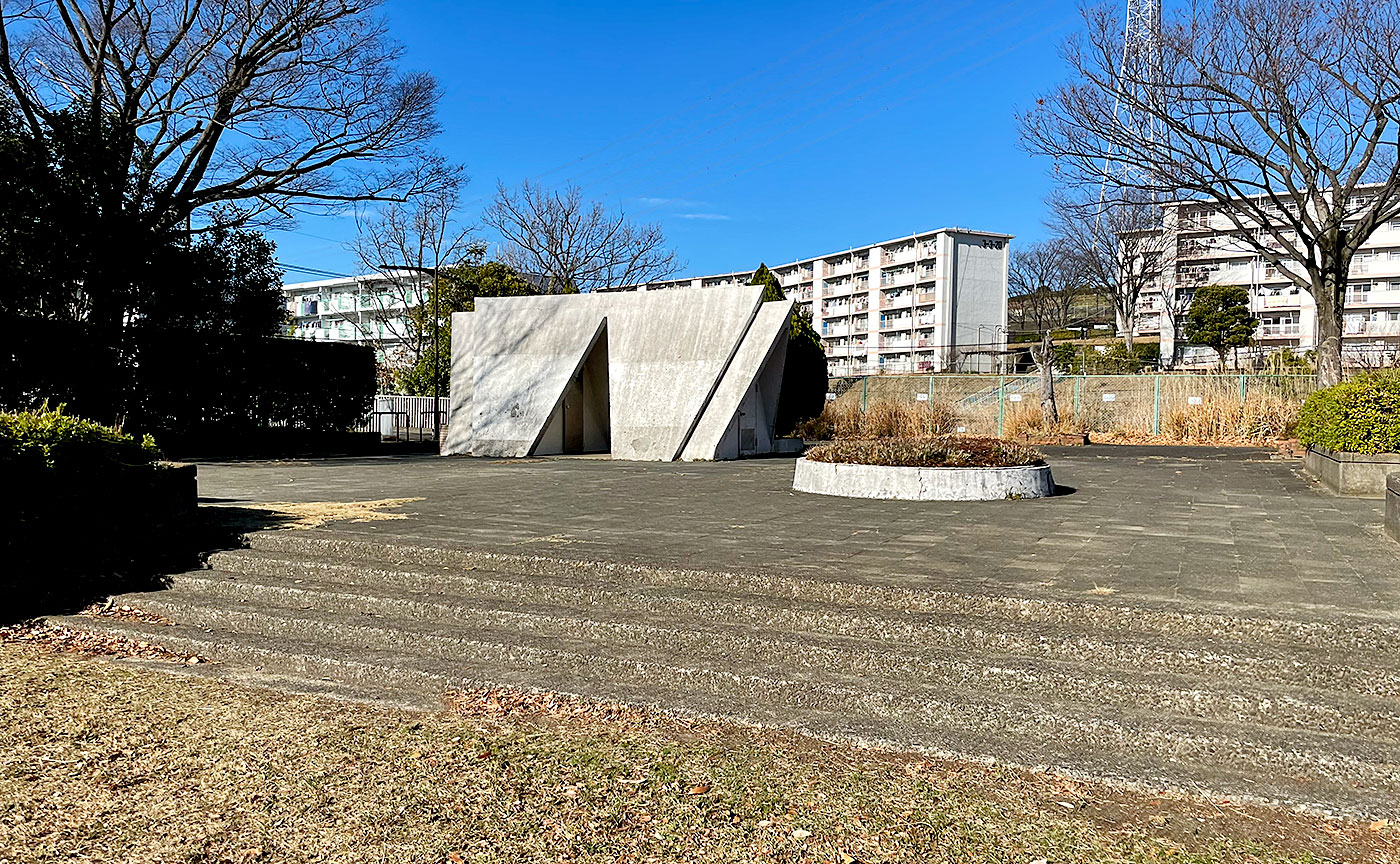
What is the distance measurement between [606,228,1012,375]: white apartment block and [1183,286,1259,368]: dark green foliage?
42.0 ft

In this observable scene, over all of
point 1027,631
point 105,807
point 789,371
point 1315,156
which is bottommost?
point 105,807

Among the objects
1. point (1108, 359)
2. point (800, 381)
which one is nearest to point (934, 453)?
point (800, 381)

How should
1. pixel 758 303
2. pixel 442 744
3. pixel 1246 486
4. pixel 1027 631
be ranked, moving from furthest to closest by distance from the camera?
pixel 758 303 → pixel 1246 486 → pixel 1027 631 → pixel 442 744

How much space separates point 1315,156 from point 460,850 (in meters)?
22.7

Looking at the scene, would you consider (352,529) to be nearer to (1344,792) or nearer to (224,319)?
(1344,792)

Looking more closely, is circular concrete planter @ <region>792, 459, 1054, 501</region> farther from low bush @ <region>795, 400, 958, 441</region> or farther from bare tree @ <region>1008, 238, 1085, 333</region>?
bare tree @ <region>1008, 238, 1085, 333</region>

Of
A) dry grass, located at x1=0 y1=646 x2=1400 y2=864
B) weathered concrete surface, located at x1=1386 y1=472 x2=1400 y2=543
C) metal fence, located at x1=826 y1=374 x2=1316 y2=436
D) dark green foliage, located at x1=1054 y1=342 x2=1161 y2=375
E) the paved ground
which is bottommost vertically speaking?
dry grass, located at x1=0 y1=646 x2=1400 y2=864

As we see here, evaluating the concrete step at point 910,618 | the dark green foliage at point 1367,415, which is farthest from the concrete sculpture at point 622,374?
the concrete step at point 910,618

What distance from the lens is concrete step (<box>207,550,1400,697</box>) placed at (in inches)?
169

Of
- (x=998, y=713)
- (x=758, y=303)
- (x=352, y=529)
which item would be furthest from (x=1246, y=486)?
(x=352, y=529)

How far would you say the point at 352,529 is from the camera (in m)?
7.57

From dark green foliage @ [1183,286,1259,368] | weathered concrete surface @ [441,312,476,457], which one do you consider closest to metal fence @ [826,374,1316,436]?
weathered concrete surface @ [441,312,476,457]

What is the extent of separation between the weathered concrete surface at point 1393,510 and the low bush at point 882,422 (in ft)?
30.3

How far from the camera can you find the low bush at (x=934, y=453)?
10.2 m
